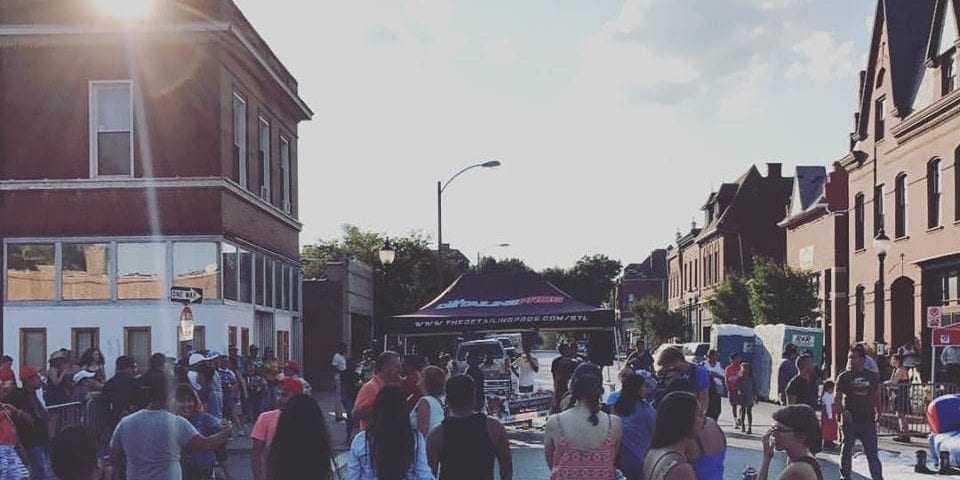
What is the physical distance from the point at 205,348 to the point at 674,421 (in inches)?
840

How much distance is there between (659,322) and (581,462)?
73.3 meters

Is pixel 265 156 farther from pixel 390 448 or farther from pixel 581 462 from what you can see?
pixel 390 448

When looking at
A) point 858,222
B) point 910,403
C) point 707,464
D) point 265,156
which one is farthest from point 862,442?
point 858,222

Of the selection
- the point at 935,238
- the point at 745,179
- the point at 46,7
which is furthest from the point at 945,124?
the point at 745,179

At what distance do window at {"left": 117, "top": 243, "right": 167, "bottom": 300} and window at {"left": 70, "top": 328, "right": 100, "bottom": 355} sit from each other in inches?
38.6

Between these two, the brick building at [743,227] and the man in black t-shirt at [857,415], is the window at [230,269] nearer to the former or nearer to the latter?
the man in black t-shirt at [857,415]

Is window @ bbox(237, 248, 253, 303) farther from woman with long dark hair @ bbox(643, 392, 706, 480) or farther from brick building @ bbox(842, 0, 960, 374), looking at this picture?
woman with long dark hair @ bbox(643, 392, 706, 480)

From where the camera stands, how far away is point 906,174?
36281 millimetres

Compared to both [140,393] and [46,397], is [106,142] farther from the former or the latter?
[140,393]

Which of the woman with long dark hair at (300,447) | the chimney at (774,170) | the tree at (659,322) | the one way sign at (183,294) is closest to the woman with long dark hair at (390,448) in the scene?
the woman with long dark hair at (300,447)

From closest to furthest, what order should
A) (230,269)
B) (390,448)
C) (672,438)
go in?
1. (672,438)
2. (390,448)
3. (230,269)

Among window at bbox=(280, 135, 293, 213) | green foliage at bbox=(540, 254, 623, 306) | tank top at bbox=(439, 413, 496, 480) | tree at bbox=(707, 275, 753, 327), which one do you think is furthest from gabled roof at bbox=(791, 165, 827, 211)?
green foliage at bbox=(540, 254, 623, 306)

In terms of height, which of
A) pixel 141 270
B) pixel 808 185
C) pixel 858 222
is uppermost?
pixel 808 185

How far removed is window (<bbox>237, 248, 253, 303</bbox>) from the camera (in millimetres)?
28812
